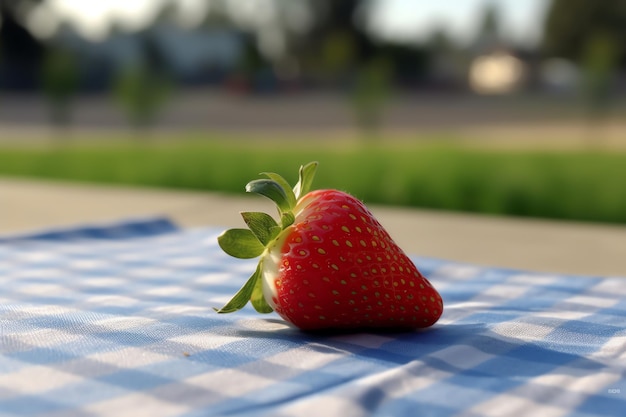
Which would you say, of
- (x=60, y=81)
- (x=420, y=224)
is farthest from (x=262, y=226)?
(x=60, y=81)

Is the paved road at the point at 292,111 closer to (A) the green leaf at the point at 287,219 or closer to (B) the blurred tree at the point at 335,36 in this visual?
(B) the blurred tree at the point at 335,36

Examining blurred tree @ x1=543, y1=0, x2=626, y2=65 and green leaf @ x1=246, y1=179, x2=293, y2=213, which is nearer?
green leaf @ x1=246, y1=179, x2=293, y2=213

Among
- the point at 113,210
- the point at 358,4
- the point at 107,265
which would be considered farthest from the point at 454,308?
the point at 358,4

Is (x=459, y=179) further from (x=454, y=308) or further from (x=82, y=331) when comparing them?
(x=82, y=331)

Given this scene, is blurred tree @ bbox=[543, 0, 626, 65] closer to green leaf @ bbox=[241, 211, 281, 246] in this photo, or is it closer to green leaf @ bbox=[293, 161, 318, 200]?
green leaf @ bbox=[293, 161, 318, 200]

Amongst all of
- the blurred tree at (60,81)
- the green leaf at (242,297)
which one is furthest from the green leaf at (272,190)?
the blurred tree at (60,81)

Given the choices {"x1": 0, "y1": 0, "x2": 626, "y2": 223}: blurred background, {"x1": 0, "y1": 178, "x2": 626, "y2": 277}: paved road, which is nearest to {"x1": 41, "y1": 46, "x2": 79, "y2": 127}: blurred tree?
{"x1": 0, "y1": 0, "x2": 626, "y2": 223}: blurred background
